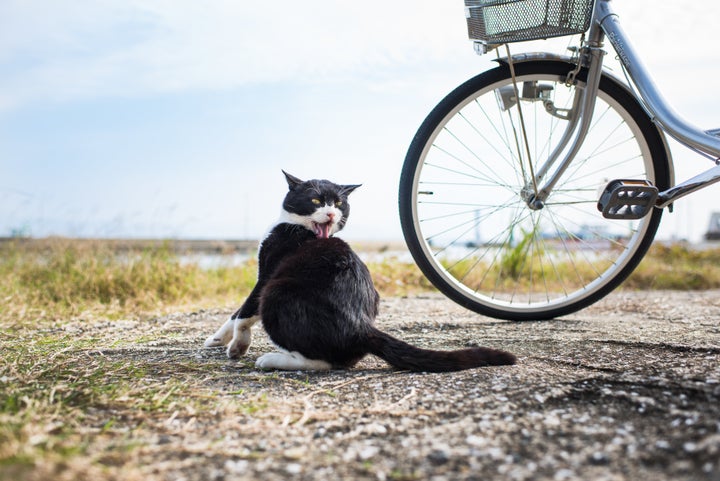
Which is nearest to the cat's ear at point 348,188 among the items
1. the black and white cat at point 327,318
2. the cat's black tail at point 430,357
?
the black and white cat at point 327,318

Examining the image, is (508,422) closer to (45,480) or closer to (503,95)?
(45,480)

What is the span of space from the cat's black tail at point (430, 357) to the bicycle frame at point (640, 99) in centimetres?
121

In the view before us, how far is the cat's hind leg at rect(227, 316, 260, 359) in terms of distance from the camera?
97.3 inches

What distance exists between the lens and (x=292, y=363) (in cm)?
220

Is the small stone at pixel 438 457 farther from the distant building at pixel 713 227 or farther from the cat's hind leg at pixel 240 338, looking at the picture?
the distant building at pixel 713 227

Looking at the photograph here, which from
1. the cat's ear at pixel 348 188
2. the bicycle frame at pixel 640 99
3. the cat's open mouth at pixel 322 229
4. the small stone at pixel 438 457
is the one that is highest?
the bicycle frame at pixel 640 99


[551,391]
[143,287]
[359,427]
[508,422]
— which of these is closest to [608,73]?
[551,391]

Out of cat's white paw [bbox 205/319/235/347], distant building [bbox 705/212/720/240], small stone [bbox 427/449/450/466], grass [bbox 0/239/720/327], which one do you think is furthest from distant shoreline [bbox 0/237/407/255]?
distant building [bbox 705/212/720/240]

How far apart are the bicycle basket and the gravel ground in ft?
4.95

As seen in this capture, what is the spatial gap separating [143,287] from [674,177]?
14.0 feet

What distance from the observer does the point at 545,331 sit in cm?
312

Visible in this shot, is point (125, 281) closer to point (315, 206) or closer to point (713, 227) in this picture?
point (315, 206)

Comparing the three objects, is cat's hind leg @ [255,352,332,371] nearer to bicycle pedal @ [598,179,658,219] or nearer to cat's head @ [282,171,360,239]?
cat's head @ [282,171,360,239]

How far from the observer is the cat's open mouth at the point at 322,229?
2.68 m
